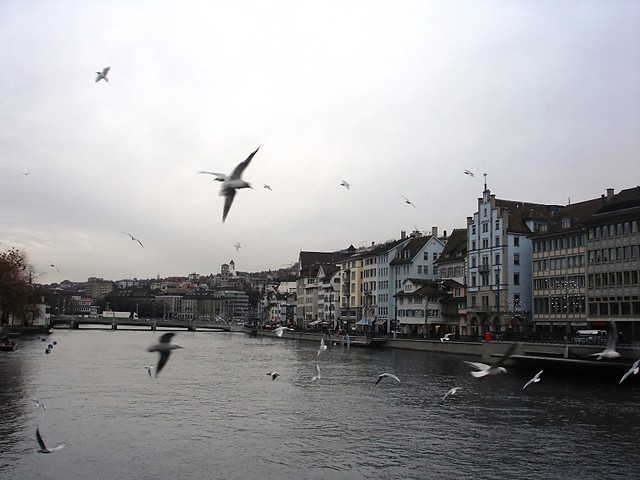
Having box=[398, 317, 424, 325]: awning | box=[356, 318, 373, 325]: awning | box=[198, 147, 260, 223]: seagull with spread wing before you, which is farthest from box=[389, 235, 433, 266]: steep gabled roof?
box=[198, 147, 260, 223]: seagull with spread wing

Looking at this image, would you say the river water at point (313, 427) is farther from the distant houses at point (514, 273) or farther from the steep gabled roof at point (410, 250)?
the steep gabled roof at point (410, 250)

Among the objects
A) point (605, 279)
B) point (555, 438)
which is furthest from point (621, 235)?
point (555, 438)

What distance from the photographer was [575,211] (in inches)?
3105

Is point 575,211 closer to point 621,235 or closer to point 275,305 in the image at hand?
point 621,235

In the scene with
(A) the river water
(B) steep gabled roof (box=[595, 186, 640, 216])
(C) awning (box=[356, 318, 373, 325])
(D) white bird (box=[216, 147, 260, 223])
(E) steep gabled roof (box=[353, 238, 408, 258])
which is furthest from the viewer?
(E) steep gabled roof (box=[353, 238, 408, 258])

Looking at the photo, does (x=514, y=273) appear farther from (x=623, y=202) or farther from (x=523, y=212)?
(x=623, y=202)

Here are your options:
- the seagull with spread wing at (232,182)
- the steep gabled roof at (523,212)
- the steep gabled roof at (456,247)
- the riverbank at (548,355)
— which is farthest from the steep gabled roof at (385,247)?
the seagull with spread wing at (232,182)

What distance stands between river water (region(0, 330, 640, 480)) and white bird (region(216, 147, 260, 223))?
46.3 ft

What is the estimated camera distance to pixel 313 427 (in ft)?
96.7

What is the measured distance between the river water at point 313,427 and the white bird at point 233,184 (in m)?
14.1

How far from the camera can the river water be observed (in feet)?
75.1

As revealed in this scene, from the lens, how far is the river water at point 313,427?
22.9 m

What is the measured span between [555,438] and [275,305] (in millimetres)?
166855

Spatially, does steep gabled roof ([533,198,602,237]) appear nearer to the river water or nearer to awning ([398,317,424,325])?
awning ([398,317,424,325])
